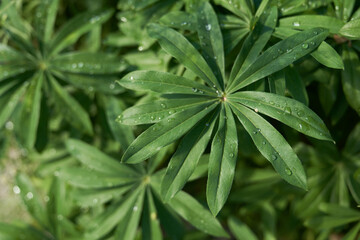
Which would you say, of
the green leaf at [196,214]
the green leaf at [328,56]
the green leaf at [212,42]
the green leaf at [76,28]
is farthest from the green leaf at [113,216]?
the green leaf at [328,56]

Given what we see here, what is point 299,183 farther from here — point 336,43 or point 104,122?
point 104,122

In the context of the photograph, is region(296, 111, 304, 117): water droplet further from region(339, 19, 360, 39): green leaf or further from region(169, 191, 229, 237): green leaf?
region(169, 191, 229, 237): green leaf

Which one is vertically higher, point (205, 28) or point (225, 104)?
point (205, 28)

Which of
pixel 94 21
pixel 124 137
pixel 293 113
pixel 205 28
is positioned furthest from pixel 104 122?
pixel 293 113

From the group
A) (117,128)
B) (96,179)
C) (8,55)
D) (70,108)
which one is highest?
(8,55)

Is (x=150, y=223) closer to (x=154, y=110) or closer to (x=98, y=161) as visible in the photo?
(x=98, y=161)

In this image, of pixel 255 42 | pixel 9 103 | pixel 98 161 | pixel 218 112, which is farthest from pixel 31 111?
pixel 255 42

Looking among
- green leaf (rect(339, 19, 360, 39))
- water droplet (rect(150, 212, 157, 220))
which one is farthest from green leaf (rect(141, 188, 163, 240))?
green leaf (rect(339, 19, 360, 39))
